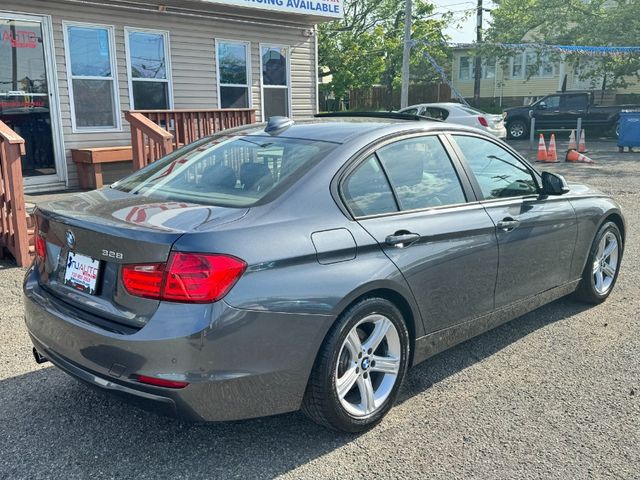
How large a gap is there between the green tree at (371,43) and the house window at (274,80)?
1890 centimetres

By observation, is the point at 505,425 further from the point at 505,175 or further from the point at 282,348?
the point at 505,175

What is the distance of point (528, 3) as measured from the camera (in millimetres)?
29406

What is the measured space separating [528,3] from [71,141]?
26.2 meters

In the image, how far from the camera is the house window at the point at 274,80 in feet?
40.1

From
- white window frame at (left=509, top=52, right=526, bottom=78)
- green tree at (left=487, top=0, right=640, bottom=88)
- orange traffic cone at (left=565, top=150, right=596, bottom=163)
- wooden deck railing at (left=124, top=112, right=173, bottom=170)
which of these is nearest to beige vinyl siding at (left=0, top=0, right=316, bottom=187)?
wooden deck railing at (left=124, top=112, right=173, bottom=170)

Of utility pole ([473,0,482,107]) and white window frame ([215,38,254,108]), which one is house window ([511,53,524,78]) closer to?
utility pole ([473,0,482,107])

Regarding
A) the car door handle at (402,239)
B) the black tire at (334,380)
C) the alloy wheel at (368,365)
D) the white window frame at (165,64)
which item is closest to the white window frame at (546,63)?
the white window frame at (165,64)

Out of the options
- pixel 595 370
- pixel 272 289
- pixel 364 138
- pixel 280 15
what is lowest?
pixel 595 370

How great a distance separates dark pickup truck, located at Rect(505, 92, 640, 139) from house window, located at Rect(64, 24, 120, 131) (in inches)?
707

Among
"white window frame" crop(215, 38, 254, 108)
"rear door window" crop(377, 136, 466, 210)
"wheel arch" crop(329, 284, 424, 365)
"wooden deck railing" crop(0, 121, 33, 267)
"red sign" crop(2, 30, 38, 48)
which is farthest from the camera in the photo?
"white window frame" crop(215, 38, 254, 108)

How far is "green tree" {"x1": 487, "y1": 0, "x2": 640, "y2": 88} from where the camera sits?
25219 millimetres

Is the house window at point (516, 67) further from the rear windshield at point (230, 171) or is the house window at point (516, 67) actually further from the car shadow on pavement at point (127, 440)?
the car shadow on pavement at point (127, 440)

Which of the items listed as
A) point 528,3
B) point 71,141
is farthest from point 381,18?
point 71,141

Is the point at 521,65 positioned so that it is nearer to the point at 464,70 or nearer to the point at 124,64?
the point at 464,70
